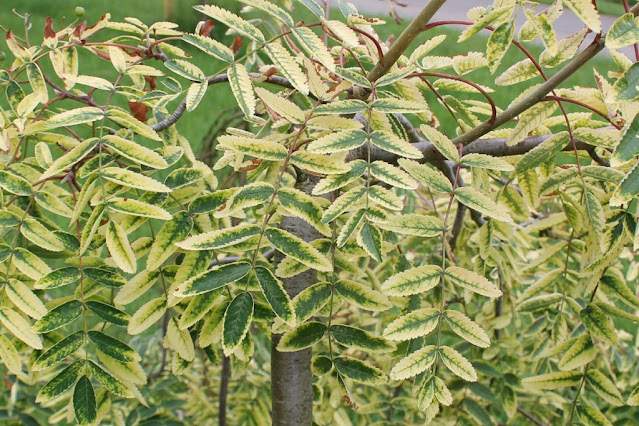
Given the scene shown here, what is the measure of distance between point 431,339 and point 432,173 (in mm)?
726

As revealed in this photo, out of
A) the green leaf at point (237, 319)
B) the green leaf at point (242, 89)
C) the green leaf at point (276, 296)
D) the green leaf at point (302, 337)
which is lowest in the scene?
the green leaf at point (302, 337)

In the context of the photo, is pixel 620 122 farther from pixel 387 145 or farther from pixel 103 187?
pixel 103 187

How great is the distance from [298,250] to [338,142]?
0.17m

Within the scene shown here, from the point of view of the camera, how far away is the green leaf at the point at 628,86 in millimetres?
931

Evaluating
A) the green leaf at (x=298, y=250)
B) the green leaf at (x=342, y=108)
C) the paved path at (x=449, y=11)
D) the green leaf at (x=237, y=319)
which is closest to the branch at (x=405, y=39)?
the green leaf at (x=342, y=108)

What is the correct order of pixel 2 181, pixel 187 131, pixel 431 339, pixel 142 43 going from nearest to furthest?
pixel 2 181, pixel 142 43, pixel 431 339, pixel 187 131

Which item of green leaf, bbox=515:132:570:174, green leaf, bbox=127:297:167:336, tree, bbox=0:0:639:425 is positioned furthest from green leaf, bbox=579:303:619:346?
green leaf, bbox=127:297:167:336

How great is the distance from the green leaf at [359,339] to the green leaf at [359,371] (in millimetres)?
29

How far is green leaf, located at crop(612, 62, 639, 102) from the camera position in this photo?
36.7 inches

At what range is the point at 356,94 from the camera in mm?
1209

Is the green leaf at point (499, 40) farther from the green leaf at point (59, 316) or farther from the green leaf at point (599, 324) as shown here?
the green leaf at point (59, 316)

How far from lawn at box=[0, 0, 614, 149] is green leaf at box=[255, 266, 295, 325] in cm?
440

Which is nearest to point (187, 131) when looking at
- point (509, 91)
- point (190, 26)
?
point (190, 26)

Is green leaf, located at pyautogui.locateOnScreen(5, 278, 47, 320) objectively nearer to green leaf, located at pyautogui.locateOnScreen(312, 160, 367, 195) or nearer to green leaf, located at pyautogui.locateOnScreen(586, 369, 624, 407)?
green leaf, located at pyautogui.locateOnScreen(312, 160, 367, 195)
